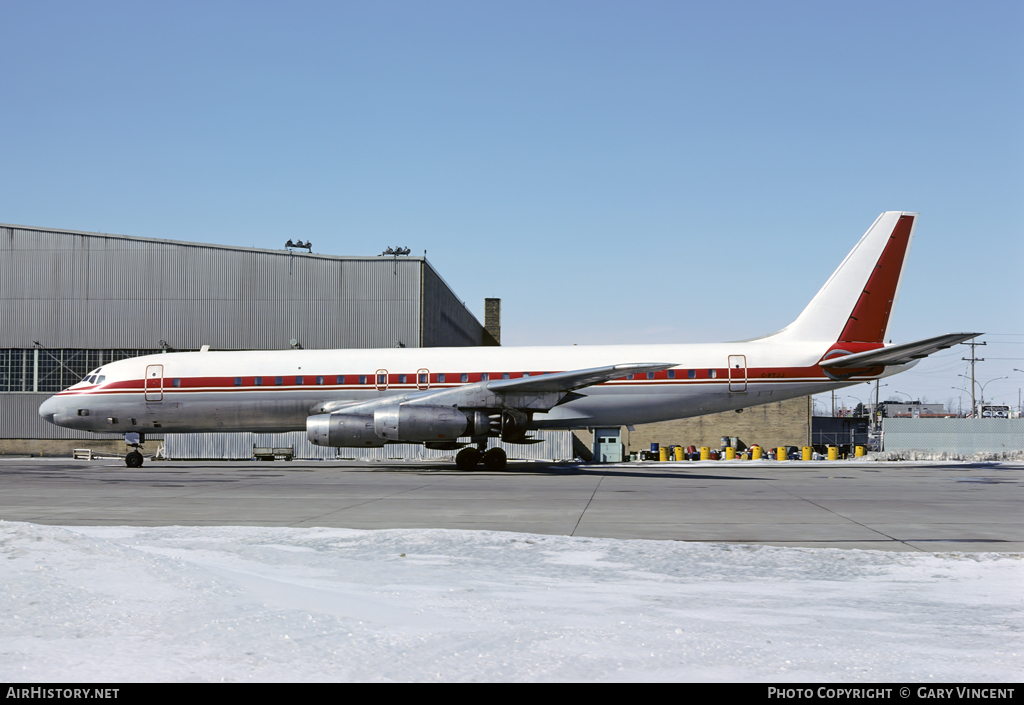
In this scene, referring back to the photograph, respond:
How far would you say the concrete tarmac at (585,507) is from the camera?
30.7 feet

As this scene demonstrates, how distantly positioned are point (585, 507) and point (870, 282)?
1856cm

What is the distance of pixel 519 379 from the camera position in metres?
24.0

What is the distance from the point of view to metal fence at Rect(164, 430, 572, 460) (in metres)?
35.2

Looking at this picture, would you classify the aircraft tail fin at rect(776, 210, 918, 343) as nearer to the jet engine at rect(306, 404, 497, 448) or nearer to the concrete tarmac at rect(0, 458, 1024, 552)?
the concrete tarmac at rect(0, 458, 1024, 552)

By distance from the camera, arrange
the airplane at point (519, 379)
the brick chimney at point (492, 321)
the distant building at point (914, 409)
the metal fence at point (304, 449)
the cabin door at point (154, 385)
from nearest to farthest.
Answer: the airplane at point (519, 379)
the cabin door at point (154, 385)
the metal fence at point (304, 449)
the brick chimney at point (492, 321)
the distant building at point (914, 409)

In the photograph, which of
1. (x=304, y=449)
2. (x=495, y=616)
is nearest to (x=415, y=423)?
(x=304, y=449)

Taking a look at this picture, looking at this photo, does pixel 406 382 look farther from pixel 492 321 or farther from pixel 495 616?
pixel 492 321

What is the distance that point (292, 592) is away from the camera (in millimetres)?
4957

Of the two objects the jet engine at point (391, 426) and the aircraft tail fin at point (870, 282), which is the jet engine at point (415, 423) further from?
the aircraft tail fin at point (870, 282)

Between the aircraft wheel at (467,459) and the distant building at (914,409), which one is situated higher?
the distant building at (914,409)

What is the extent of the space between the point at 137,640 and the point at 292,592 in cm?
119

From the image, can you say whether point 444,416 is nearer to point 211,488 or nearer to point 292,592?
point 211,488

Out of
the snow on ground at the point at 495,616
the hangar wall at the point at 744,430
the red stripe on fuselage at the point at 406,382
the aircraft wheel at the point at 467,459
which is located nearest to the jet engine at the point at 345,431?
the red stripe on fuselage at the point at 406,382

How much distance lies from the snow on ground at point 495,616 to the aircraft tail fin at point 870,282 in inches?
817
